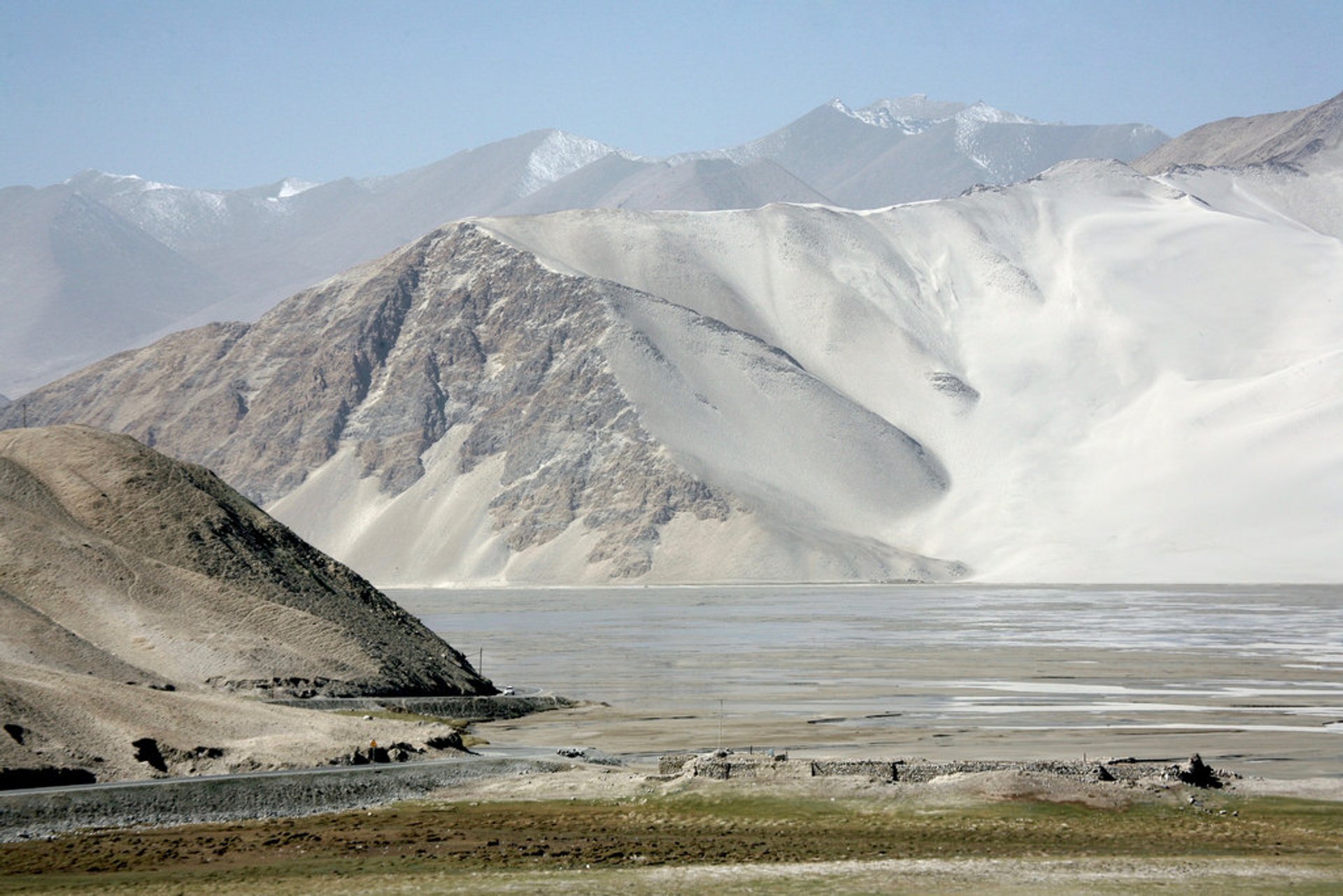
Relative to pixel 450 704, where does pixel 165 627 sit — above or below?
above

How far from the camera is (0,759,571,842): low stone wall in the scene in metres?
36.3

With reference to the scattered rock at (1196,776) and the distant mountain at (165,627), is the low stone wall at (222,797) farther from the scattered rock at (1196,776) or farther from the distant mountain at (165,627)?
the scattered rock at (1196,776)

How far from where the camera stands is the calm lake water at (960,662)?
6028cm

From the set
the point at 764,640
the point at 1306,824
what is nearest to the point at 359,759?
the point at 1306,824

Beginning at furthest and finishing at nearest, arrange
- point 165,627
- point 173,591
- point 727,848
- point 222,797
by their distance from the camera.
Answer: point 173,591
point 165,627
point 222,797
point 727,848

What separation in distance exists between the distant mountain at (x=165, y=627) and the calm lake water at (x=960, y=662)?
10.1m

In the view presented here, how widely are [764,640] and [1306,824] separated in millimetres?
70909

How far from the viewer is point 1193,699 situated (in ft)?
219

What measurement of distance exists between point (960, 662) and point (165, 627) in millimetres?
42330

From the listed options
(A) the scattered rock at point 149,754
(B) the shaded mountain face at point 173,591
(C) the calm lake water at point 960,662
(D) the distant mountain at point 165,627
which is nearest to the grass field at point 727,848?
(A) the scattered rock at point 149,754

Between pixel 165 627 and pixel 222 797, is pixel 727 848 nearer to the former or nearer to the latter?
pixel 222 797

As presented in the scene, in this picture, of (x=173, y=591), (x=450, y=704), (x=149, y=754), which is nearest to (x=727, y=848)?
(x=149, y=754)

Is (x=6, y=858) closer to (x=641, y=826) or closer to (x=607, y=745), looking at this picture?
(x=641, y=826)

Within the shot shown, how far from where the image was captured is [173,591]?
62.1 metres
